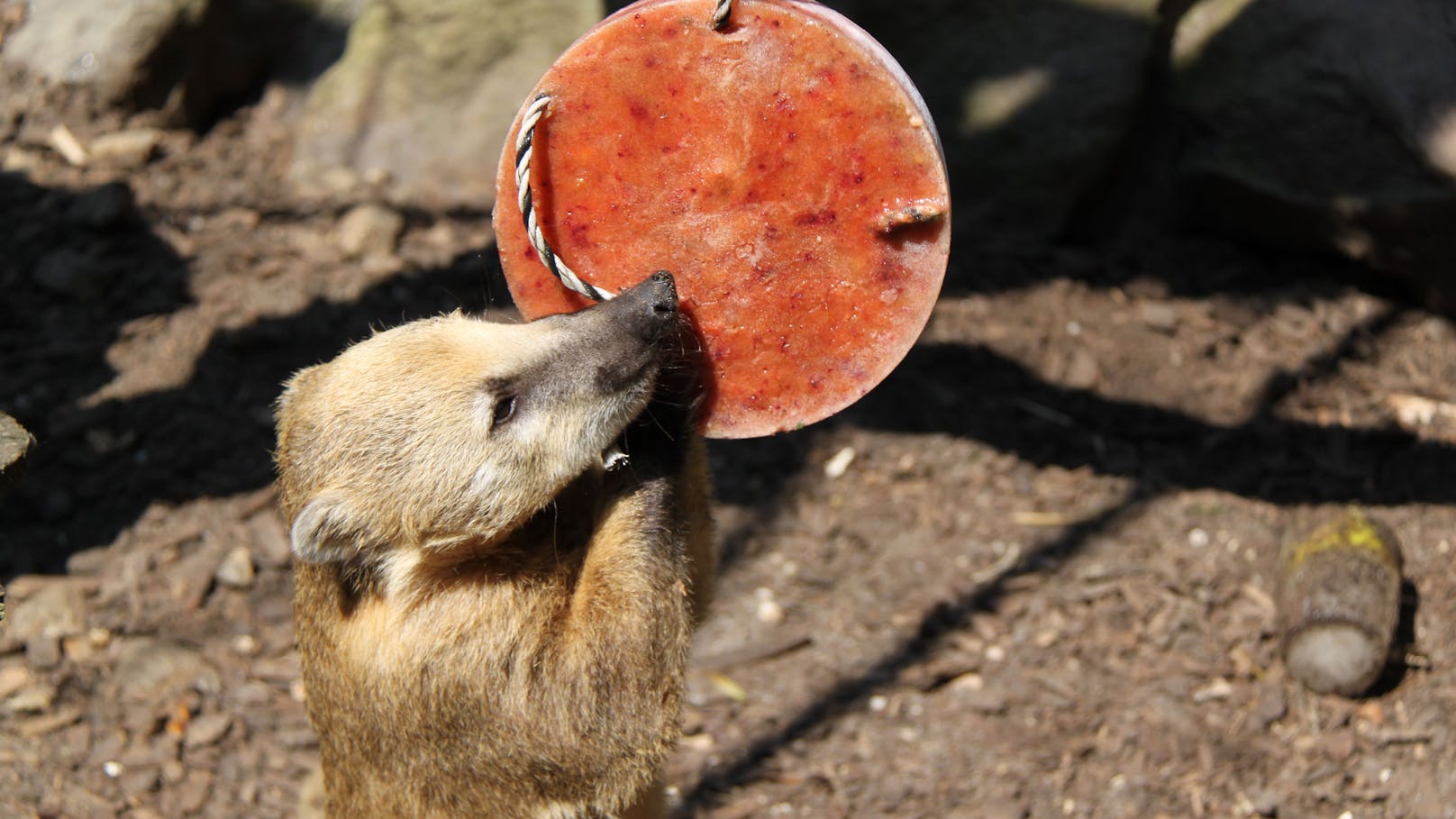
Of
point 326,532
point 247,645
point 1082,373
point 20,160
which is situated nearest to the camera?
point 326,532

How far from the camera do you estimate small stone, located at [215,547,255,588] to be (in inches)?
181

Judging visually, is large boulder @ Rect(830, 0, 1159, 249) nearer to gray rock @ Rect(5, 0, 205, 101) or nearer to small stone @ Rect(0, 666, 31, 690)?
gray rock @ Rect(5, 0, 205, 101)

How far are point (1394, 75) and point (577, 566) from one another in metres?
3.94

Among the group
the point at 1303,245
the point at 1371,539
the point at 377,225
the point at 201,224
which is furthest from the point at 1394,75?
the point at 201,224

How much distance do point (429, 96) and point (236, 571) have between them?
2.61 meters

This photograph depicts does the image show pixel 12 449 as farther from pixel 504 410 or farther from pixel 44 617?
pixel 44 617

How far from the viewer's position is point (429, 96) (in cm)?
608

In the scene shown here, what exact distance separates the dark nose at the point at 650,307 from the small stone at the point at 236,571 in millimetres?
2509

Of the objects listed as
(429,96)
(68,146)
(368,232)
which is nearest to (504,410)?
(368,232)

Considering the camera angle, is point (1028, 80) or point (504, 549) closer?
point (504, 549)

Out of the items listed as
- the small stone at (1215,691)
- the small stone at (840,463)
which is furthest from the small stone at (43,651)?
the small stone at (1215,691)

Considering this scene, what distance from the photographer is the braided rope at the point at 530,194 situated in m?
2.63

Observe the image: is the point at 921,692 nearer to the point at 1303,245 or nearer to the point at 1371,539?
the point at 1371,539

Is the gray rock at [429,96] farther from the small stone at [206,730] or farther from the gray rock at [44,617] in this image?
the small stone at [206,730]
